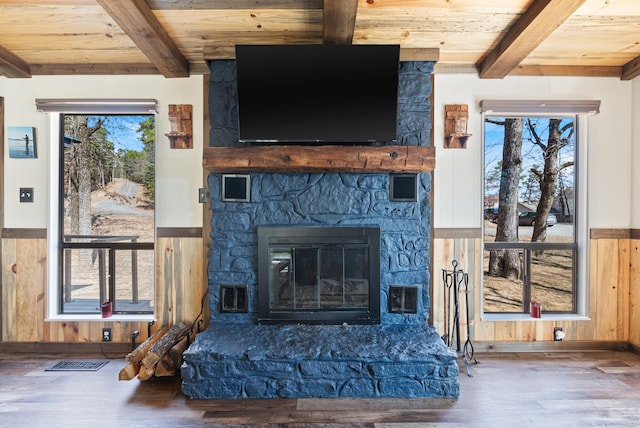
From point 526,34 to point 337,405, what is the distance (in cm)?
259

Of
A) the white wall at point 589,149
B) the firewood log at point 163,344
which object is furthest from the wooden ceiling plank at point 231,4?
the firewood log at point 163,344

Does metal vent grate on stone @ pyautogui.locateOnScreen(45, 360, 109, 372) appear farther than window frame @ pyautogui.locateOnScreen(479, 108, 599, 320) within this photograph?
No

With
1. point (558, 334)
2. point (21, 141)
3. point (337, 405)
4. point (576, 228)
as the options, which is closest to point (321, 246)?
point (337, 405)

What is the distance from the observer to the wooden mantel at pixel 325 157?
8.05ft

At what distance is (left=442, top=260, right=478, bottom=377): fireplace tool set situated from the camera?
109 inches

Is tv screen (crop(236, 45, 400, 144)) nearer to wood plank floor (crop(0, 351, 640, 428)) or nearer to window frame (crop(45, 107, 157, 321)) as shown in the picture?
window frame (crop(45, 107, 157, 321))

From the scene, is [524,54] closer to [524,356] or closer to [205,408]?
[524,356]

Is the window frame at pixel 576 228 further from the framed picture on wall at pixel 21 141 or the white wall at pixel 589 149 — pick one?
the framed picture on wall at pixel 21 141

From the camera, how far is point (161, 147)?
2936 mm

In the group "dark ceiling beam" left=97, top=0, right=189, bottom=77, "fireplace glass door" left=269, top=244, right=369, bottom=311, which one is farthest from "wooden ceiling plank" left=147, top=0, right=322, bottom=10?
"fireplace glass door" left=269, top=244, right=369, bottom=311

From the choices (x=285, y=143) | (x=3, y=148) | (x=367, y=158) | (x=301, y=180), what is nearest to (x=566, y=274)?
(x=367, y=158)

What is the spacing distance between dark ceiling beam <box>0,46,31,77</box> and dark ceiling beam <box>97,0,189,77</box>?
110cm

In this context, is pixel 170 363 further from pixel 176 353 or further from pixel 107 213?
pixel 107 213

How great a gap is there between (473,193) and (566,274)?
1107 mm
